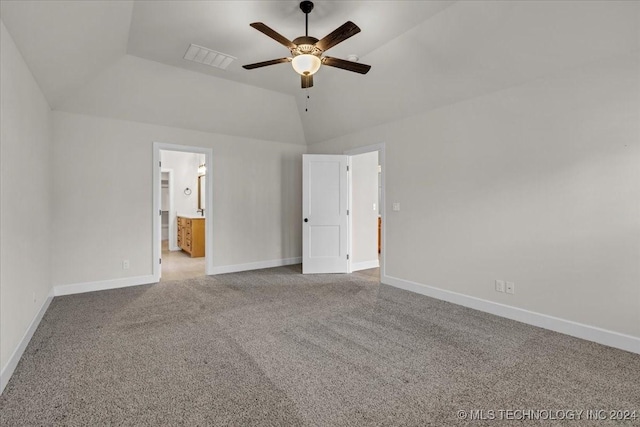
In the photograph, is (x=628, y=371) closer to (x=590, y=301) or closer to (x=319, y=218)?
(x=590, y=301)

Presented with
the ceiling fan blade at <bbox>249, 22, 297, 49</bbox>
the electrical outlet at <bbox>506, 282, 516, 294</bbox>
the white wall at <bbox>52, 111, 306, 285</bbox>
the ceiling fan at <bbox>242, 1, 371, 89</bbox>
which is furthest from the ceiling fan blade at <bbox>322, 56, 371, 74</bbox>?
the white wall at <bbox>52, 111, 306, 285</bbox>

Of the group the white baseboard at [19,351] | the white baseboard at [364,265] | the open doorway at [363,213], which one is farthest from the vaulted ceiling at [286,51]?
the white baseboard at [364,265]

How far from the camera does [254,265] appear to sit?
228 inches

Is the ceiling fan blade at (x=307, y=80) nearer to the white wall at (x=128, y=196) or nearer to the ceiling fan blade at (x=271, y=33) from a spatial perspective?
the ceiling fan blade at (x=271, y=33)

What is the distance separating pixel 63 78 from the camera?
3365 mm

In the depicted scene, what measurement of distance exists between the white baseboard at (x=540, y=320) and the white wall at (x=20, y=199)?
4.15 metres

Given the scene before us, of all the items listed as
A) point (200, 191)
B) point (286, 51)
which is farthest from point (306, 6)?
point (200, 191)

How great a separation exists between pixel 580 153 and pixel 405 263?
2.39 metres

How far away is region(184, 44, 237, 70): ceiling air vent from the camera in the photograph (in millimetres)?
3631

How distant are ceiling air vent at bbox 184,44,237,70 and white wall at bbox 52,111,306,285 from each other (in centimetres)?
144

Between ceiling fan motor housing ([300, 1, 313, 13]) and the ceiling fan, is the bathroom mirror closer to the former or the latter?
the ceiling fan

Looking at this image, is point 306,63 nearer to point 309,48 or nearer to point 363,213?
point 309,48

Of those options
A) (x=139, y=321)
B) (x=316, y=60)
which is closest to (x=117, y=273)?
(x=139, y=321)

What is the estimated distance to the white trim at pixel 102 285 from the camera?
4121 millimetres
